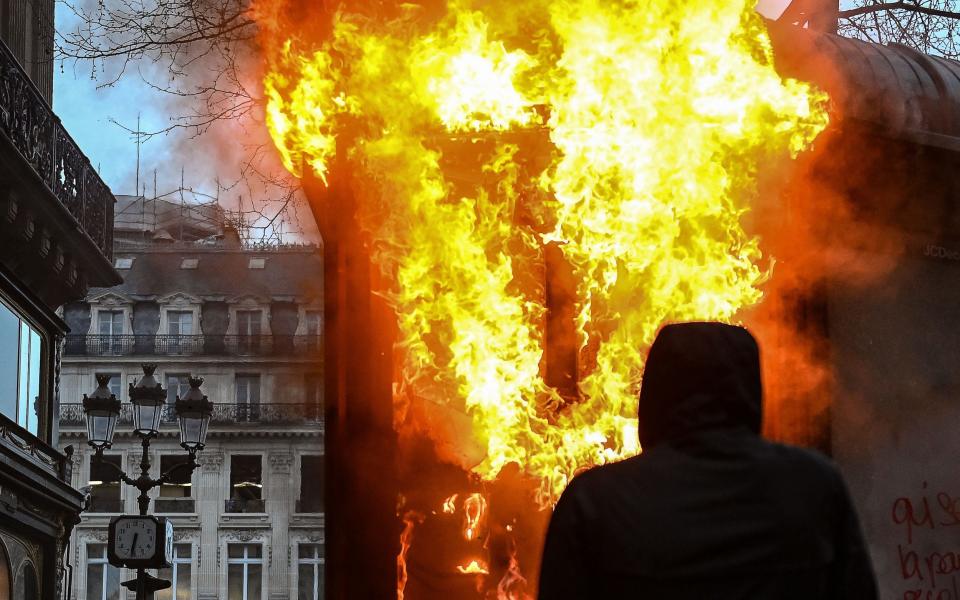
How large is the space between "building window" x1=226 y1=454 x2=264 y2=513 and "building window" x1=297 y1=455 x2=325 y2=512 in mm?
1525

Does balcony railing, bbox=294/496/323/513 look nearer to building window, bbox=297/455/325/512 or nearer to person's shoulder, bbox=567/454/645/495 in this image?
building window, bbox=297/455/325/512

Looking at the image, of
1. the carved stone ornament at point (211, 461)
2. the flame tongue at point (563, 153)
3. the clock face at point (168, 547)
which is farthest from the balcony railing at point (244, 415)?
the flame tongue at point (563, 153)

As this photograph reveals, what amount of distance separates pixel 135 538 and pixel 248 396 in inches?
1345

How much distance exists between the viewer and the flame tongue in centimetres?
627

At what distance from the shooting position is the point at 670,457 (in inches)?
94.3

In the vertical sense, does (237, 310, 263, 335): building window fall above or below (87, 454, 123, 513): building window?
above

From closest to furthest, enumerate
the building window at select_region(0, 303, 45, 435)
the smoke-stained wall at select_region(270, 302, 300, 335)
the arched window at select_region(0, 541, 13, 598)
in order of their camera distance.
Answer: the arched window at select_region(0, 541, 13, 598)
the building window at select_region(0, 303, 45, 435)
the smoke-stained wall at select_region(270, 302, 300, 335)

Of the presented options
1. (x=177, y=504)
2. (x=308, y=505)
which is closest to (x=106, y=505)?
(x=177, y=504)

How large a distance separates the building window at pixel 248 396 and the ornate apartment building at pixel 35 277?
2402 cm

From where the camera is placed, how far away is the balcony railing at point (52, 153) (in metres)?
18.0

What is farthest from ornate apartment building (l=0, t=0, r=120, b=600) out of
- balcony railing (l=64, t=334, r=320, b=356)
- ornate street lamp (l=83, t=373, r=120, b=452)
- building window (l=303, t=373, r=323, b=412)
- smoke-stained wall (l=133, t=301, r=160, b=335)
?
smoke-stained wall (l=133, t=301, r=160, b=335)

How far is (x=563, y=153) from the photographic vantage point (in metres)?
6.43

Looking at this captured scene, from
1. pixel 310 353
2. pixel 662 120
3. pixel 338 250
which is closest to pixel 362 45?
pixel 338 250

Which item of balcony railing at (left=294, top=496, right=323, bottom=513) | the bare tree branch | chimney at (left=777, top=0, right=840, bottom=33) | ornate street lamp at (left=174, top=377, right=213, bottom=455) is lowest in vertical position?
ornate street lamp at (left=174, top=377, right=213, bottom=455)
